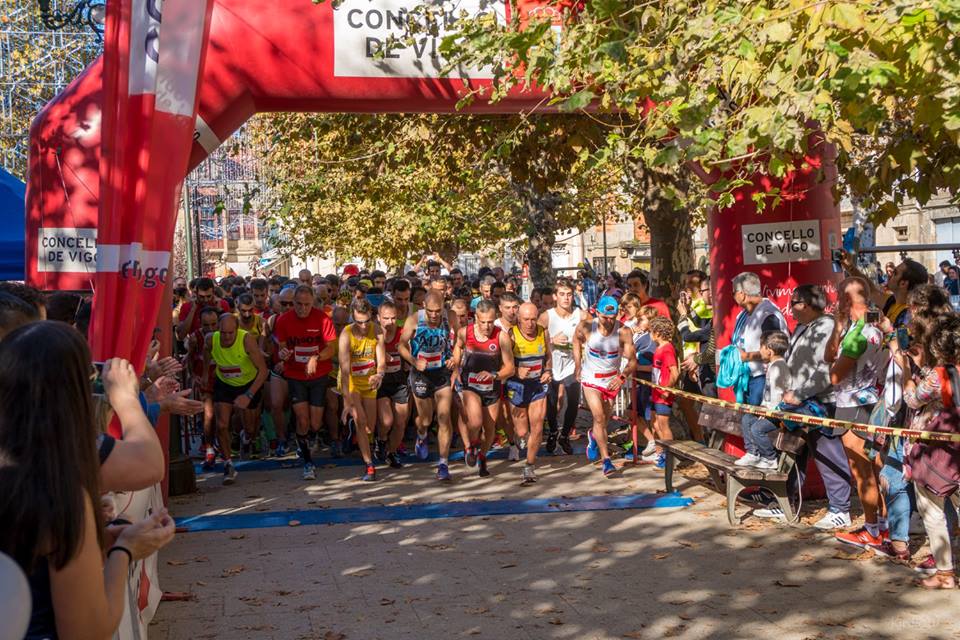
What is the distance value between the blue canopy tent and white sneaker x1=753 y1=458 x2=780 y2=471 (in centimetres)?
663

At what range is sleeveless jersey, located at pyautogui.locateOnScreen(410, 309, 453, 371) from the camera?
1211 centimetres

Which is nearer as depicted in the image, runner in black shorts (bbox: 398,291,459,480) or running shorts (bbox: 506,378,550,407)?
running shorts (bbox: 506,378,550,407)

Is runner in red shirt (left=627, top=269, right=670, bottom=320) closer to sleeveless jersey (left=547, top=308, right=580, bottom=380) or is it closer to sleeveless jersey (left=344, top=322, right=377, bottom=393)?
sleeveless jersey (left=547, top=308, right=580, bottom=380)

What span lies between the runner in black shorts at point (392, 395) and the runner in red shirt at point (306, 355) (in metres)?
0.65

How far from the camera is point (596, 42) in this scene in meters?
8.13

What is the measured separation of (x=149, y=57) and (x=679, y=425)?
883 cm

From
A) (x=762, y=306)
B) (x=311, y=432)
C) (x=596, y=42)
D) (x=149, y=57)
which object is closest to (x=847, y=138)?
(x=596, y=42)

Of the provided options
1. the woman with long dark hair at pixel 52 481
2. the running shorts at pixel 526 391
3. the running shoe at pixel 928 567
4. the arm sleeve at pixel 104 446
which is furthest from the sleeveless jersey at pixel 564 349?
the woman with long dark hair at pixel 52 481

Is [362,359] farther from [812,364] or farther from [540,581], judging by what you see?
[812,364]

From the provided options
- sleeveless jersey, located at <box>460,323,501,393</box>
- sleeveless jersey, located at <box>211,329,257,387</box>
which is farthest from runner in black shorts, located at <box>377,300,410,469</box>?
sleeveless jersey, located at <box>211,329,257,387</box>

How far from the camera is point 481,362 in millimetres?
11688

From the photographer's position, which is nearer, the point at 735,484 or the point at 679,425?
the point at 735,484

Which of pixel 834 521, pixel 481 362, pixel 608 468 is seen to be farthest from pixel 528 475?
pixel 834 521

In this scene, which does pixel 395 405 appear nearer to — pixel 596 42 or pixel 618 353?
pixel 618 353
